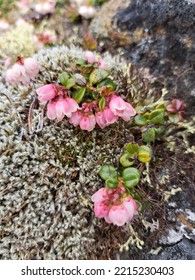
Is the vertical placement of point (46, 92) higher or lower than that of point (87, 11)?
lower

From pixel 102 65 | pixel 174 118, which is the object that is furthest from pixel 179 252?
pixel 102 65

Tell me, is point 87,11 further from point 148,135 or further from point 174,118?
point 148,135

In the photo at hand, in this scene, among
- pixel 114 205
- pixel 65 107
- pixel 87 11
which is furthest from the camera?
pixel 87 11

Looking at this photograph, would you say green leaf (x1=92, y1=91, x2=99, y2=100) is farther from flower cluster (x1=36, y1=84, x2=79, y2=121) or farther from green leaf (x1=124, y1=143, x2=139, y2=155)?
green leaf (x1=124, y1=143, x2=139, y2=155)

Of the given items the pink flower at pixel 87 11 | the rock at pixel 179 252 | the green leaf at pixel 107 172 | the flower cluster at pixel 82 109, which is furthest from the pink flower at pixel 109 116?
the pink flower at pixel 87 11

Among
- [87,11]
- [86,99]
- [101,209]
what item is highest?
[87,11]

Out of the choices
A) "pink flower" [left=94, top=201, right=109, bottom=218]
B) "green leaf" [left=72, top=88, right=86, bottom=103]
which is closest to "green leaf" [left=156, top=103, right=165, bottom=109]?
"green leaf" [left=72, top=88, right=86, bottom=103]
